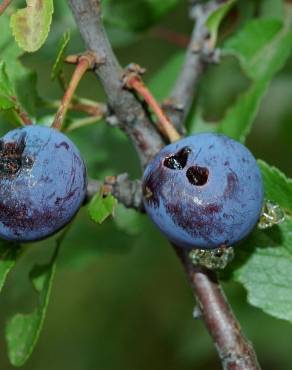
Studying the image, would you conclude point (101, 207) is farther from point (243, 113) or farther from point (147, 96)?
point (243, 113)

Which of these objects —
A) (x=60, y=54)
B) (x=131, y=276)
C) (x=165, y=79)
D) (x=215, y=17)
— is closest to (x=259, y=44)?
(x=215, y=17)

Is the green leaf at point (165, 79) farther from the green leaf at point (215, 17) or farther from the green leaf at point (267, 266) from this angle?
the green leaf at point (267, 266)

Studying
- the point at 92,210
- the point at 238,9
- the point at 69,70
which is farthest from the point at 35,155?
the point at 69,70

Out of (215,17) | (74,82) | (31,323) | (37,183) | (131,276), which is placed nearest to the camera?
(37,183)

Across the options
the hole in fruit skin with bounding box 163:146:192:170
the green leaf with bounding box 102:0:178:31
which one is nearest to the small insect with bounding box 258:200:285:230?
the hole in fruit skin with bounding box 163:146:192:170

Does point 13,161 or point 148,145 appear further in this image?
point 148,145

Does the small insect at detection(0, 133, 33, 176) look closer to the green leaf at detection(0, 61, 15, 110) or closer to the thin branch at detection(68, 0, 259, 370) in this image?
the green leaf at detection(0, 61, 15, 110)
